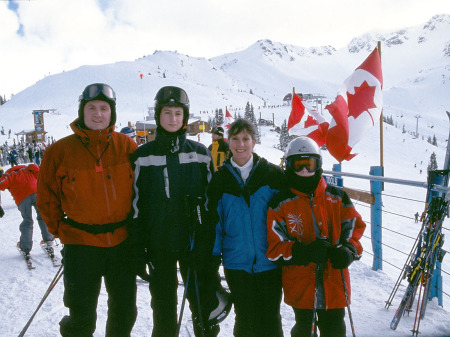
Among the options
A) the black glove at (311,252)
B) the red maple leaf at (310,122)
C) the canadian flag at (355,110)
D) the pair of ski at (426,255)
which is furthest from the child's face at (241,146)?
the red maple leaf at (310,122)

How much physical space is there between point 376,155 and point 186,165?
204ft

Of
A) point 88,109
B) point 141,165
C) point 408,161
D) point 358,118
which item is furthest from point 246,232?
point 408,161

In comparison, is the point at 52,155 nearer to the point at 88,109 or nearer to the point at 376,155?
the point at 88,109

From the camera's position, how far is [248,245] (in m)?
2.23

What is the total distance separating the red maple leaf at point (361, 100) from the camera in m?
4.02

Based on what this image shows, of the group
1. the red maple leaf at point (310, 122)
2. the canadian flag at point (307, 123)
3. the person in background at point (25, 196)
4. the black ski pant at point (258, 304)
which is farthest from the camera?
the red maple leaf at point (310, 122)

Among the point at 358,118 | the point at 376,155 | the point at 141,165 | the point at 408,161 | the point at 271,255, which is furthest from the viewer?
the point at 408,161

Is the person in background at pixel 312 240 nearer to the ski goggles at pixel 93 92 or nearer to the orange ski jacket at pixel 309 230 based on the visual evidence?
the orange ski jacket at pixel 309 230

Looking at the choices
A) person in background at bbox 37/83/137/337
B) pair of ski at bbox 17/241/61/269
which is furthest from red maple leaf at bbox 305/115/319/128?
pair of ski at bbox 17/241/61/269

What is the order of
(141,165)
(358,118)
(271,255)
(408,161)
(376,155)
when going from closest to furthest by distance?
(271,255)
(141,165)
(358,118)
(376,155)
(408,161)

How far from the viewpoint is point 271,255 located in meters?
2.13

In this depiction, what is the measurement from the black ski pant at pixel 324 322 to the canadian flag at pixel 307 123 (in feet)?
13.2

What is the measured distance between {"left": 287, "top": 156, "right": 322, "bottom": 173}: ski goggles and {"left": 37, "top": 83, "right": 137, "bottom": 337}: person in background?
1.25 metres

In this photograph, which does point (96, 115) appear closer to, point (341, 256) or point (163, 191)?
point (163, 191)
